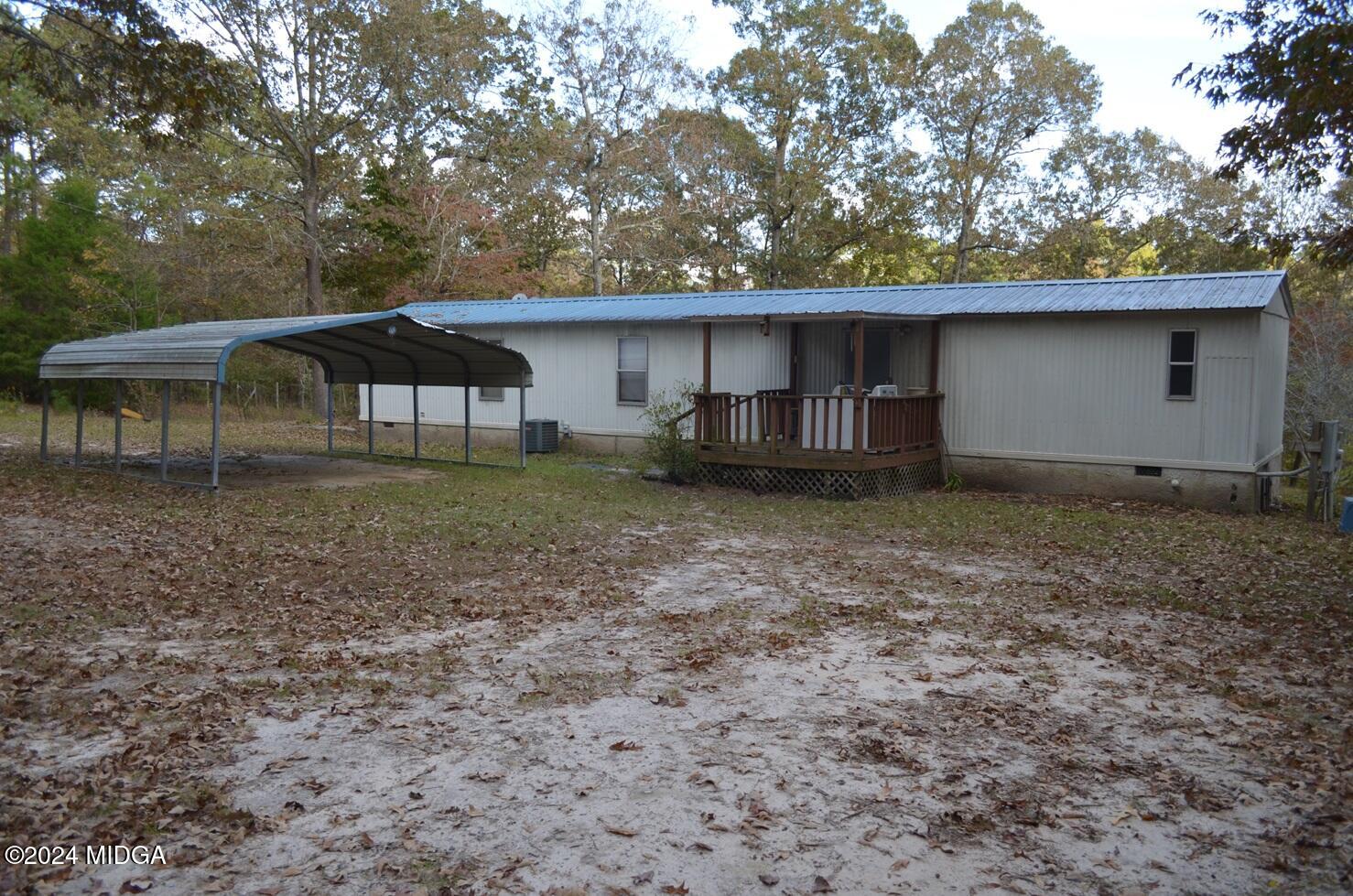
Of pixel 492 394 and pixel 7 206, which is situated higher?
pixel 7 206

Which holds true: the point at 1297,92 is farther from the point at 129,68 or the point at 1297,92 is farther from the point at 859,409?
the point at 129,68

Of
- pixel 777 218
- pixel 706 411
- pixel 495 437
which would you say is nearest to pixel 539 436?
pixel 495 437

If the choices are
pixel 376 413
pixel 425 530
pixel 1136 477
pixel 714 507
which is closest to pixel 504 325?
pixel 376 413

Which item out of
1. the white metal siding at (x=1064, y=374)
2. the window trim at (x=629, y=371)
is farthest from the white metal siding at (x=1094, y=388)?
the window trim at (x=629, y=371)

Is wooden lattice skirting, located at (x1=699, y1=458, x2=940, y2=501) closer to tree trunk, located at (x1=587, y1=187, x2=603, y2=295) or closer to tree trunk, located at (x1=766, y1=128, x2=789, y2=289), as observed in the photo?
tree trunk, located at (x1=587, y1=187, x2=603, y2=295)

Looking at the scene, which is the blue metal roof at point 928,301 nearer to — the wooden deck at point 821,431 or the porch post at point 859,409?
the porch post at point 859,409

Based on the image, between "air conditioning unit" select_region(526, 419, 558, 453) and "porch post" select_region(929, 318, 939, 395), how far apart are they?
7.74 metres

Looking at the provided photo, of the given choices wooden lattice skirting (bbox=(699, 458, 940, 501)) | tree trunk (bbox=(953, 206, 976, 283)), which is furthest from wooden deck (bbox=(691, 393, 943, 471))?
tree trunk (bbox=(953, 206, 976, 283))

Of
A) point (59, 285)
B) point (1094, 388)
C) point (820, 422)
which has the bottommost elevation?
point (820, 422)

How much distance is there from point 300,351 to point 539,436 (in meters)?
4.91

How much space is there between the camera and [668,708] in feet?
18.2

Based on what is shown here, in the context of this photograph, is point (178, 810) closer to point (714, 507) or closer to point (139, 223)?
point (714, 507)

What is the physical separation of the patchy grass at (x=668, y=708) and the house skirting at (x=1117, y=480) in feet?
10.7

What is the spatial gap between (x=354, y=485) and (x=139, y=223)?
24.1m
